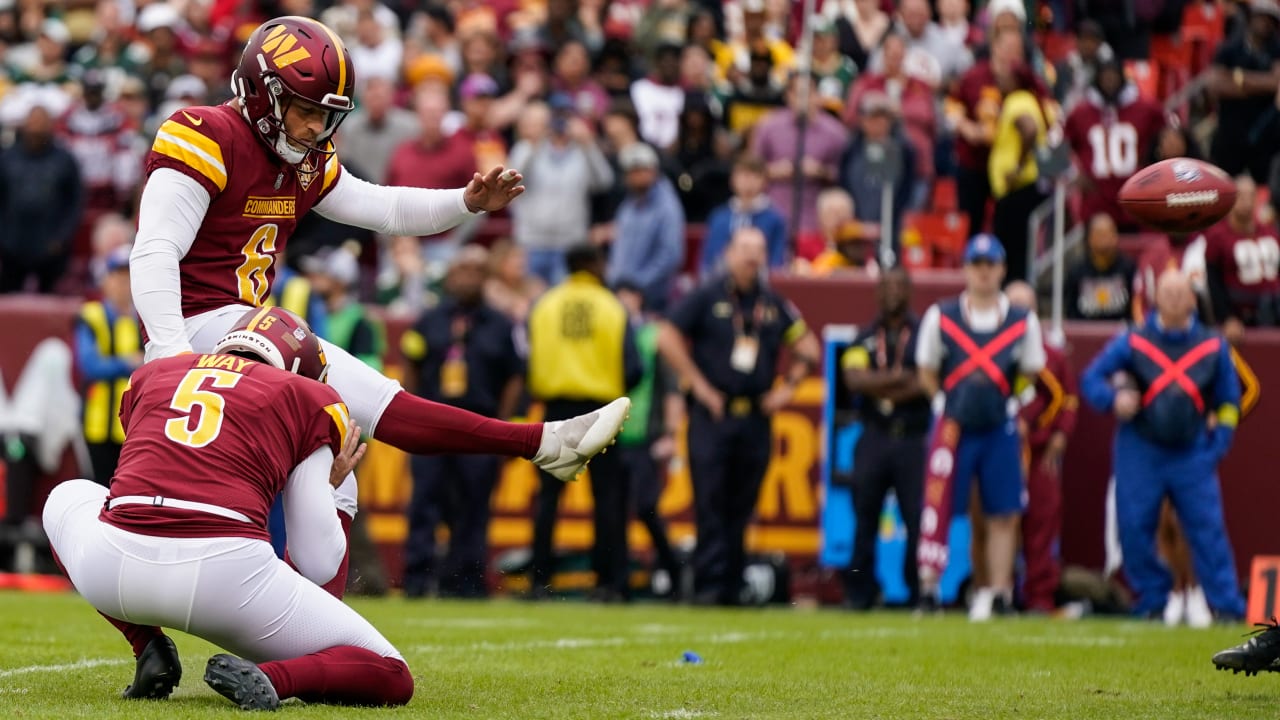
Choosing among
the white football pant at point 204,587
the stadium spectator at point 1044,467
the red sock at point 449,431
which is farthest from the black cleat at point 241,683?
the stadium spectator at point 1044,467

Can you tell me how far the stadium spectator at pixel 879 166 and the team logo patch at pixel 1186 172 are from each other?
6.31 m

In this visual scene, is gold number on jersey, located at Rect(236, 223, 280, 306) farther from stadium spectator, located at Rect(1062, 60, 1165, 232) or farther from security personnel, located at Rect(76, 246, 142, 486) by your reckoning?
stadium spectator, located at Rect(1062, 60, 1165, 232)

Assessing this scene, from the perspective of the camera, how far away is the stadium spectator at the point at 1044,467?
38.9 feet

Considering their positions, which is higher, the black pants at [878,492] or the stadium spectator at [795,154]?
the stadium spectator at [795,154]

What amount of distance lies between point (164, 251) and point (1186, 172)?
12.2 ft

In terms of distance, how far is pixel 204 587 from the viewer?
5441mm

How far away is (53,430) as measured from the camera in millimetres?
13898

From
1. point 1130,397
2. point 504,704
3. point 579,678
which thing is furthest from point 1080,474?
point 504,704

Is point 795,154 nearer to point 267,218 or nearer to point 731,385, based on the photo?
point 731,385

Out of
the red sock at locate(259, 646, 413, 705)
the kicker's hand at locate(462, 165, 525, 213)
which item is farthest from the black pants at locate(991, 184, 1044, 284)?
the red sock at locate(259, 646, 413, 705)

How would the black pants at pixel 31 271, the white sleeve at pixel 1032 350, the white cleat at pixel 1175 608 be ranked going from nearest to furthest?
the white cleat at pixel 1175 608, the white sleeve at pixel 1032 350, the black pants at pixel 31 271

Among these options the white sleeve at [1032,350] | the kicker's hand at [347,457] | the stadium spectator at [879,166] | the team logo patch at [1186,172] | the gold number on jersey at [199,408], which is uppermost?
the stadium spectator at [879,166]

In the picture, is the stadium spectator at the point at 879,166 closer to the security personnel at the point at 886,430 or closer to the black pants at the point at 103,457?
the security personnel at the point at 886,430

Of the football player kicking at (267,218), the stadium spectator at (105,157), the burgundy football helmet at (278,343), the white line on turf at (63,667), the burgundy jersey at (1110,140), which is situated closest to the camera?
the burgundy football helmet at (278,343)
